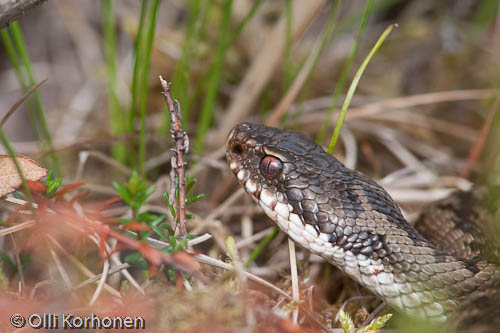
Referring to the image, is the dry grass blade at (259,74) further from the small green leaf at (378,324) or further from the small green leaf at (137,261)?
the small green leaf at (378,324)

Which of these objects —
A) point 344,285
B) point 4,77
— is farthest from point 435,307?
point 4,77

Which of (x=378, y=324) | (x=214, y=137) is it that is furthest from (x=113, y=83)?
(x=378, y=324)

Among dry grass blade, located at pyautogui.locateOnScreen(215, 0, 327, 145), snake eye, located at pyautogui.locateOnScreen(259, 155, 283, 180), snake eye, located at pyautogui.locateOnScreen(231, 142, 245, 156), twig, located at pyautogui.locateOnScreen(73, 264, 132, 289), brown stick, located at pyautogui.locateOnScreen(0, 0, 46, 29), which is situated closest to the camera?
brown stick, located at pyautogui.locateOnScreen(0, 0, 46, 29)

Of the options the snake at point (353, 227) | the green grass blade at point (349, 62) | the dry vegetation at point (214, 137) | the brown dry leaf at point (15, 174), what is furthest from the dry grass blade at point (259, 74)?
the brown dry leaf at point (15, 174)

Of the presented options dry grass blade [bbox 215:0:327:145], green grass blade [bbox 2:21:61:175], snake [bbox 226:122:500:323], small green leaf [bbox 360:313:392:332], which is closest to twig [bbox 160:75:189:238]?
snake [bbox 226:122:500:323]

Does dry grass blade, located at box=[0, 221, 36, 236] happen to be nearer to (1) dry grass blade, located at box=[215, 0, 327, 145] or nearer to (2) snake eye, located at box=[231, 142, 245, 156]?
(2) snake eye, located at box=[231, 142, 245, 156]
